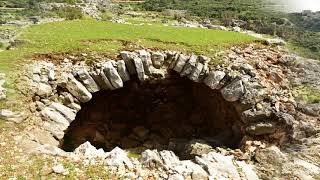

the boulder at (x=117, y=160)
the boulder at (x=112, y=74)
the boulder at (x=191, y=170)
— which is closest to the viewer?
the boulder at (x=117, y=160)

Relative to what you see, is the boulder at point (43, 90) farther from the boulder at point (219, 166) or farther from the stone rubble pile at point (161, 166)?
the boulder at point (219, 166)

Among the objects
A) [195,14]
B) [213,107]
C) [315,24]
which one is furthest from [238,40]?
Result: [195,14]

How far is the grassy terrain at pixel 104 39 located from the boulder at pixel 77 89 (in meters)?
2.02

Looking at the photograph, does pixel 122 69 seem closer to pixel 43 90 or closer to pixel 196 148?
pixel 43 90

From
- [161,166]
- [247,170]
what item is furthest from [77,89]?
[247,170]

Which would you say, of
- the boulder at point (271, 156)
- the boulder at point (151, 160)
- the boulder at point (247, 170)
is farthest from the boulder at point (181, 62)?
the boulder at point (151, 160)

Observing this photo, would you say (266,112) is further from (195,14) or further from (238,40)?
(195,14)

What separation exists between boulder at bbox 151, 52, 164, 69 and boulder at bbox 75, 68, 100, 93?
329 cm

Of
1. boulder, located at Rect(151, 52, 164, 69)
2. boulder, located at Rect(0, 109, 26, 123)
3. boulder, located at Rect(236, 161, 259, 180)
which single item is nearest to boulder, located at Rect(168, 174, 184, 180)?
boulder, located at Rect(236, 161, 259, 180)

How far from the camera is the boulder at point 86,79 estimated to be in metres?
18.2

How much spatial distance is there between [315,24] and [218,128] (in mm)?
80653

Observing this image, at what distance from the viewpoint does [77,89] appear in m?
18.1

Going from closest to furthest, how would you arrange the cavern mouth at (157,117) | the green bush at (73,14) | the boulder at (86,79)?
the boulder at (86,79), the cavern mouth at (157,117), the green bush at (73,14)

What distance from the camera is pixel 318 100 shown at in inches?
765
